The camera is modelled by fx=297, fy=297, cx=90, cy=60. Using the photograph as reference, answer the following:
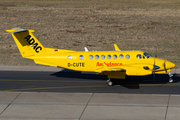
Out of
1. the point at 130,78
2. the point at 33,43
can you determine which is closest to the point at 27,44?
the point at 33,43

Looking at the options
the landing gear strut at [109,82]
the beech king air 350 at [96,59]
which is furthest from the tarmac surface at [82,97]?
the beech king air 350 at [96,59]

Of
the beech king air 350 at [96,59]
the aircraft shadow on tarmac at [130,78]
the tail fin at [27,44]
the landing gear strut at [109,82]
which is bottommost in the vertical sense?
the aircraft shadow on tarmac at [130,78]

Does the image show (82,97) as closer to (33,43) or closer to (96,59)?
(96,59)

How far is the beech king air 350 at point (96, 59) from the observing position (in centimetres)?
2356

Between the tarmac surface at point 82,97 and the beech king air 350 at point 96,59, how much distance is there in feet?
4.23

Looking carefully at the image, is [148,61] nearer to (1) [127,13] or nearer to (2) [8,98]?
(2) [8,98]

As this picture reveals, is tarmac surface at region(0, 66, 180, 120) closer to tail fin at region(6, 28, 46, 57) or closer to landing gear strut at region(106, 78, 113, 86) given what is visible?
landing gear strut at region(106, 78, 113, 86)

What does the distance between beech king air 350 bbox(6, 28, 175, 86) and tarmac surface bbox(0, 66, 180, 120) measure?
129 cm

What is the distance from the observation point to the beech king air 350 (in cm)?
2356

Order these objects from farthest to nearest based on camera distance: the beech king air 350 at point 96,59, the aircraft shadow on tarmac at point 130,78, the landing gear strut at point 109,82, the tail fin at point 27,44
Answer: the tail fin at point 27,44, the aircraft shadow on tarmac at point 130,78, the landing gear strut at point 109,82, the beech king air 350 at point 96,59

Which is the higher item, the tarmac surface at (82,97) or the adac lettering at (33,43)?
the adac lettering at (33,43)

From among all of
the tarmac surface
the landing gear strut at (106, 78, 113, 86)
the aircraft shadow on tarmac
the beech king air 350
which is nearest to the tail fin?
the beech king air 350

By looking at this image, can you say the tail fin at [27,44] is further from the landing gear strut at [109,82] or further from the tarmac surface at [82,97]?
the landing gear strut at [109,82]

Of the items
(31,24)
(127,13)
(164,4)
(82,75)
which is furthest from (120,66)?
(164,4)
